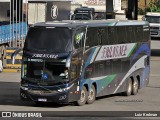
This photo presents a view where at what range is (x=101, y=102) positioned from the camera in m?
26.4

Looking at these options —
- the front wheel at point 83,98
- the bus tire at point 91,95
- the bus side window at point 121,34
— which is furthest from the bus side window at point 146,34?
the front wheel at point 83,98

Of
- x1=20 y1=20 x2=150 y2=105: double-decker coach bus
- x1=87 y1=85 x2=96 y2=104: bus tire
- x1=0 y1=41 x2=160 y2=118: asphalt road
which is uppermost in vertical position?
x1=20 y1=20 x2=150 y2=105: double-decker coach bus

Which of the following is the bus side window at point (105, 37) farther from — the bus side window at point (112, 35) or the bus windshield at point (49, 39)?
the bus windshield at point (49, 39)

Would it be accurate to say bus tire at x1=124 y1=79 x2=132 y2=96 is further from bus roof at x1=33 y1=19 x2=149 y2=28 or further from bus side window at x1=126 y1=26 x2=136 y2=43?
bus roof at x1=33 y1=19 x2=149 y2=28

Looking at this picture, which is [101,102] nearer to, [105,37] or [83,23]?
[105,37]

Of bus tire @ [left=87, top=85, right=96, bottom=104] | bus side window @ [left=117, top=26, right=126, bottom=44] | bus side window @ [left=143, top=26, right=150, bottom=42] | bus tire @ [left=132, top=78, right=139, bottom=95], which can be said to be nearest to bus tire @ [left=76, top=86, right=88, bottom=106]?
bus tire @ [left=87, top=85, right=96, bottom=104]

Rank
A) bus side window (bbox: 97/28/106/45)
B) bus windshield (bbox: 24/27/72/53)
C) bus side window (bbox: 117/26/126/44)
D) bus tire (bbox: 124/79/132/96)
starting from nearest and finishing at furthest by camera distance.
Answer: bus windshield (bbox: 24/27/72/53), bus side window (bbox: 97/28/106/45), bus side window (bbox: 117/26/126/44), bus tire (bbox: 124/79/132/96)

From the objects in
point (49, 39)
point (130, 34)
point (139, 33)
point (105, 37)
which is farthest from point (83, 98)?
point (139, 33)

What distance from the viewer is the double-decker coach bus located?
23734 millimetres

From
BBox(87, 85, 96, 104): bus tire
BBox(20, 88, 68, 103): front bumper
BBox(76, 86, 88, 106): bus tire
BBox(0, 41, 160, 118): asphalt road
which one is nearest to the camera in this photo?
BBox(20, 88, 68, 103): front bumper

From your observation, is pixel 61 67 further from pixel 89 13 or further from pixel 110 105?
pixel 89 13

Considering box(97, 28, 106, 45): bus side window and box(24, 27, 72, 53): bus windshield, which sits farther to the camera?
box(97, 28, 106, 45): bus side window

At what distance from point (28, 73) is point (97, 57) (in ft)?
9.74

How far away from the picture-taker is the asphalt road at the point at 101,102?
2402 centimetres
